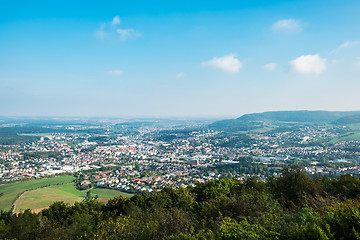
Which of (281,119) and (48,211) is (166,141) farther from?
(281,119)

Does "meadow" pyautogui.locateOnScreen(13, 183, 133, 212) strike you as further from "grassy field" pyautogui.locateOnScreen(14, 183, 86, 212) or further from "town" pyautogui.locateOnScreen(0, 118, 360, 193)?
"town" pyautogui.locateOnScreen(0, 118, 360, 193)

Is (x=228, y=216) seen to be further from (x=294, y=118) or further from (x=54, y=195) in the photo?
(x=294, y=118)

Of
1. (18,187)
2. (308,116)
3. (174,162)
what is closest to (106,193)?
(18,187)

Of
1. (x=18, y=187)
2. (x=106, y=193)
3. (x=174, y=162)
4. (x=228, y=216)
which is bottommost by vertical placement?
(x=174, y=162)

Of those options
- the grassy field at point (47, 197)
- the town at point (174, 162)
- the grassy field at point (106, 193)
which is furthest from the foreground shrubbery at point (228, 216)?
the town at point (174, 162)

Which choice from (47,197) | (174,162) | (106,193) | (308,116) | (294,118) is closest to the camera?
(47,197)

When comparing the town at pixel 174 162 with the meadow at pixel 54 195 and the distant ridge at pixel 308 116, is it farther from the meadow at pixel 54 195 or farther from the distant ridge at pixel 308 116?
the distant ridge at pixel 308 116
